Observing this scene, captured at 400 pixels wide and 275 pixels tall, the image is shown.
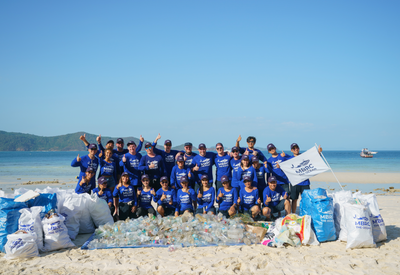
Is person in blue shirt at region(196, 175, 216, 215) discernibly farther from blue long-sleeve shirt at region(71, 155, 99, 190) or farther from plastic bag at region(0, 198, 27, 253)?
plastic bag at region(0, 198, 27, 253)

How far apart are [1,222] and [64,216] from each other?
1.05 m

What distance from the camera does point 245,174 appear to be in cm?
695

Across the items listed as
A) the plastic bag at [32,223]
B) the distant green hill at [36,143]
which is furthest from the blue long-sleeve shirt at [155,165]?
the distant green hill at [36,143]

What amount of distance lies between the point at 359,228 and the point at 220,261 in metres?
2.47

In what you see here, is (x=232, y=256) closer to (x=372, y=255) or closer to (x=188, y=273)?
(x=188, y=273)

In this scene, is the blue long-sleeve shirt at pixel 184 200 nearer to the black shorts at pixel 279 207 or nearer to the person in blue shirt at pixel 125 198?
the person in blue shirt at pixel 125 198

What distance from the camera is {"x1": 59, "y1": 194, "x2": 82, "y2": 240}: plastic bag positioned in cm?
568

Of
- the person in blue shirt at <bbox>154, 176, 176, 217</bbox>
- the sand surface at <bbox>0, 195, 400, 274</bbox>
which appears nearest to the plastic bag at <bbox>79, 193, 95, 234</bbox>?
the sand surface at <bbox>0, 195, 400, 274</bbox>

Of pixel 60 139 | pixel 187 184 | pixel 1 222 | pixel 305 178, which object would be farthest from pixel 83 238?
pixel 60 139

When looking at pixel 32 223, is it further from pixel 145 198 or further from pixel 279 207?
pixel 279 207

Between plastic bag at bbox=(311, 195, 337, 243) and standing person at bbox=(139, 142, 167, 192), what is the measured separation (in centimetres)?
375

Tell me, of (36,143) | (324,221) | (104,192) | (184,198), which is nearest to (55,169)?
(104,192)

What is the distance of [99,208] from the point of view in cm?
607

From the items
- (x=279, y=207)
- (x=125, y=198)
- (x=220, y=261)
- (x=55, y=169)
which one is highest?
(x=125, y=198)
